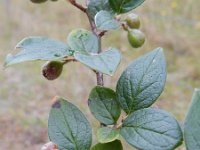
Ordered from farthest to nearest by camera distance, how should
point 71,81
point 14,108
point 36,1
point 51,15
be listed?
point 51,15 < point 71,81 < point 14,108 < point 36,1

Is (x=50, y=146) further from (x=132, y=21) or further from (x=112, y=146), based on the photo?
(x=132, y=21)

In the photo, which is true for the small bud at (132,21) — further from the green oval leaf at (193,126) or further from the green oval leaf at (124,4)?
the green oval leaf at (193,126)

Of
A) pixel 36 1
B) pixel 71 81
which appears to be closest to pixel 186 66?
pixel 71 81

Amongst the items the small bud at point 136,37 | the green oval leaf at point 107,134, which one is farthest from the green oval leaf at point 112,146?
the small bud at point 136,37

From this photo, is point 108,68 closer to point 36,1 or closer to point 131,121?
point 131,121

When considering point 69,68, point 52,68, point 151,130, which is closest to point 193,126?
point 151,130
